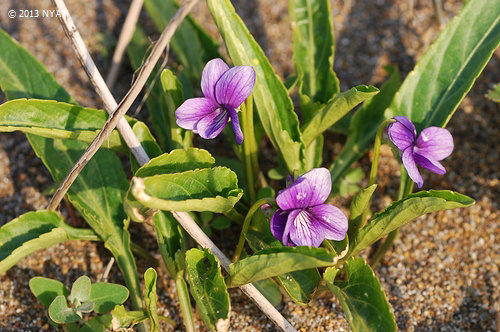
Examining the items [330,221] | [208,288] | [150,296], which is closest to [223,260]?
[208,288]

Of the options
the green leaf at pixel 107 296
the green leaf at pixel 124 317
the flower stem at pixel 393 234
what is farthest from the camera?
the flower stem at pixel 393 234

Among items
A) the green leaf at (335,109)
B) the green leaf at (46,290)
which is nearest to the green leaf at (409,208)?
the green leaf at (335,109)

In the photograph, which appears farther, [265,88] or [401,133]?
[265,88]

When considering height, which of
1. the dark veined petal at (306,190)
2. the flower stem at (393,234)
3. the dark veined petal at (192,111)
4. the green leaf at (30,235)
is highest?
the dark veined petal at (192,111)

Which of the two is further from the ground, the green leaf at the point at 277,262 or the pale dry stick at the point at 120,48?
the pale dry stick at the point at 120,48

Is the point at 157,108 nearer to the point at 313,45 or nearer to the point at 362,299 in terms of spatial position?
the point at 313,45

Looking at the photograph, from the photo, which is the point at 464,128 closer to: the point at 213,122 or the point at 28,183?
the point at 213,122

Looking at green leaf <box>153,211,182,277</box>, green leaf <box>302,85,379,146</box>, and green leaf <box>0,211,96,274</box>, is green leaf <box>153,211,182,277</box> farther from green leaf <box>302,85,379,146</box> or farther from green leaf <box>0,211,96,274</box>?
green leaf <box>302,85,379,146</box>

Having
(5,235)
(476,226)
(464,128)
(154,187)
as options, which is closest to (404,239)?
(476,226)

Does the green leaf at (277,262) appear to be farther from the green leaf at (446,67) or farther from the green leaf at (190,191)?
the green leaf at (446,67)
